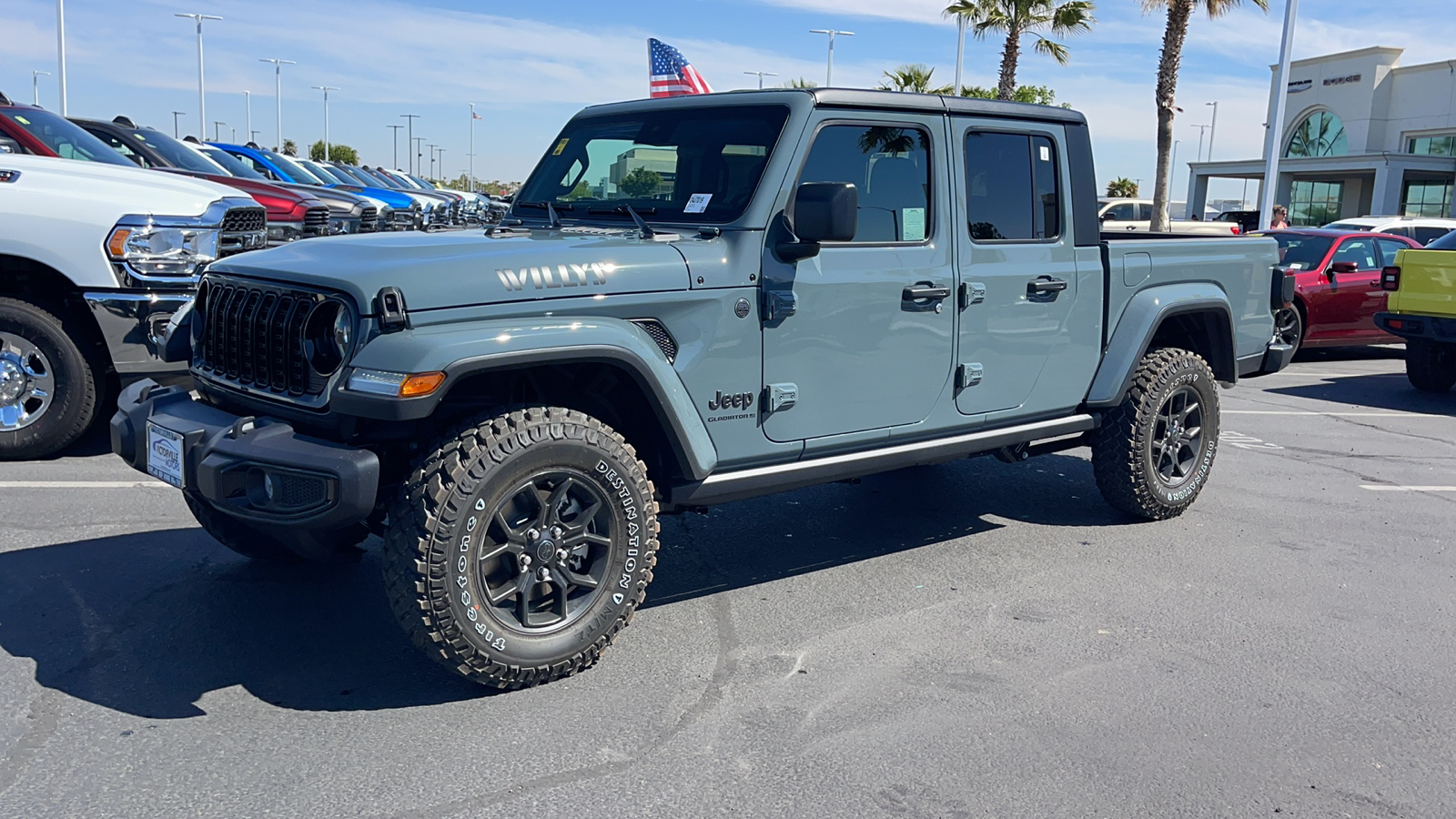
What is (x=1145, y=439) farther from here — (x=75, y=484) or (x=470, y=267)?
(x=75, y=484)

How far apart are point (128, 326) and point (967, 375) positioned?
4.21m

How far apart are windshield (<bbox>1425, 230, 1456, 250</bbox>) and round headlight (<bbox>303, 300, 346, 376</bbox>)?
10.4 m

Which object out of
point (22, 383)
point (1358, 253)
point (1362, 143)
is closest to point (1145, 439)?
point (22, 383)

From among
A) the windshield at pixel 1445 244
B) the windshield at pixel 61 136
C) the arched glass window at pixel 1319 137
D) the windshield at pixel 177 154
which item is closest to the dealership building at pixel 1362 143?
the arched glass window at pixel 1319 137

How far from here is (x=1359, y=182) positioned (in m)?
48.9

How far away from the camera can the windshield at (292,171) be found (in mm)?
19078

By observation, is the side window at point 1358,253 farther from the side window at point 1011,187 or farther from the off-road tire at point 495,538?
the off-road tire at point 495,538

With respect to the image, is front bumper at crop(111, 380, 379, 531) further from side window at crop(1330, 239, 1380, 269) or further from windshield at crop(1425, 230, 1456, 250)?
side window at crop(1330, 239, 1380, 269)

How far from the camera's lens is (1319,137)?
49312mm

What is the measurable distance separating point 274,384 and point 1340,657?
3.78 metres

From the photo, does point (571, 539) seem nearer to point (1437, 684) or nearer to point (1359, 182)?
point (1437, 684)

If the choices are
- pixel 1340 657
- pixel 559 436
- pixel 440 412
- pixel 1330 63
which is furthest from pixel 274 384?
pixel 1330 63

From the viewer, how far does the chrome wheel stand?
6129 mm

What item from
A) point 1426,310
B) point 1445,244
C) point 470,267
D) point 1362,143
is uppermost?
point 1362,143
